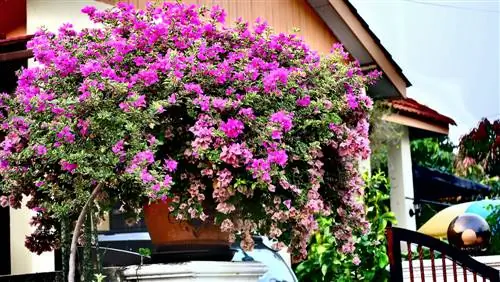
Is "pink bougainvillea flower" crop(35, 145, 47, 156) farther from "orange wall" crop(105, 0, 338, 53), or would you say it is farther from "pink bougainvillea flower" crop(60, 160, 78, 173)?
"orange wall" crop(105, 0, 338, 53)

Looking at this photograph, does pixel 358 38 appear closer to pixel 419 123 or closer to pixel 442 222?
pixel 442 222

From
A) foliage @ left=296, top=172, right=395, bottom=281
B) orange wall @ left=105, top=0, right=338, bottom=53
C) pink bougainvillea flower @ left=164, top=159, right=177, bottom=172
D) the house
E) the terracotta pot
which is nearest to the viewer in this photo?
pink bougainvillea flower @ left=164, top=159, right=177, bottom=172

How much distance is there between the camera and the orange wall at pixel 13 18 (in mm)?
7090

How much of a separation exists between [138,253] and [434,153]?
1851cm

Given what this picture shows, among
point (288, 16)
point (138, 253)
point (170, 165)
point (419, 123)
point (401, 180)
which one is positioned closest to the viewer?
point (170, 165)

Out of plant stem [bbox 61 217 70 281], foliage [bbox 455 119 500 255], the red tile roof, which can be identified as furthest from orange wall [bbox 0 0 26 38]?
foliage [bbox 455 119 500 255]

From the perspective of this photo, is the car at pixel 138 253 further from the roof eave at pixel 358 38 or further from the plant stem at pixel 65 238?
the roof eave at pixel 358 38

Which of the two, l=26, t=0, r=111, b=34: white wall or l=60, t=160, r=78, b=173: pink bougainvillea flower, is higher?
l=26, t=0, r=111, b=34: white wall

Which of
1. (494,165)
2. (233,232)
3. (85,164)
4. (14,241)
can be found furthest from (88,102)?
(494,165)

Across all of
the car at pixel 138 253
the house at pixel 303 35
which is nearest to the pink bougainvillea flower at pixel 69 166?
the car at pixel 138 253

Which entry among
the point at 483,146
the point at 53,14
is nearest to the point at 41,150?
the point at 53,14

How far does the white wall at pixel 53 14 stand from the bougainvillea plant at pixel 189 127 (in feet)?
7.46

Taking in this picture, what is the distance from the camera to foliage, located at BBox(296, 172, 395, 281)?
747 cm

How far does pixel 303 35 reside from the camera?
33.7 feet
